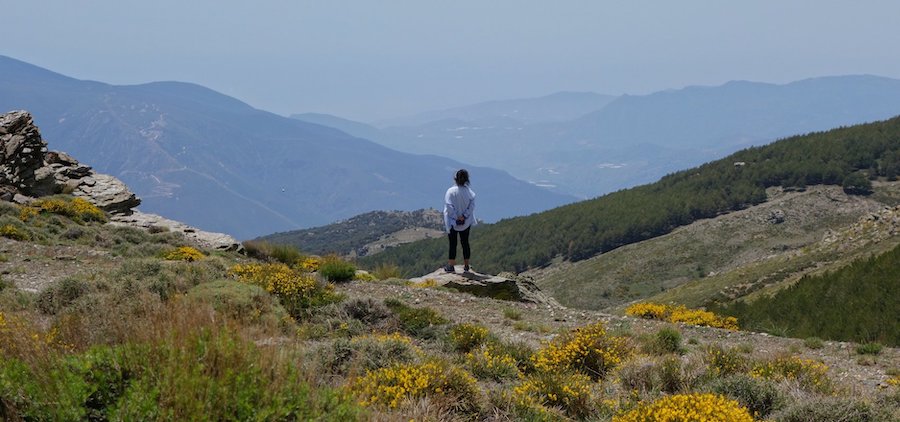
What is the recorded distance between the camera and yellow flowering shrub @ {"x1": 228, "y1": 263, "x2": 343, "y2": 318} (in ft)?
32.6

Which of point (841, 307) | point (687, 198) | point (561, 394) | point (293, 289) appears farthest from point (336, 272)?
point (687, 198)

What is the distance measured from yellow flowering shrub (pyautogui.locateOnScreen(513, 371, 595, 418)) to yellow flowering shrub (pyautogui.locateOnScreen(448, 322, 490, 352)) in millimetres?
2230

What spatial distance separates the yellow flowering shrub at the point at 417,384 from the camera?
16.1 ft

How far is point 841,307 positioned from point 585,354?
562 inches

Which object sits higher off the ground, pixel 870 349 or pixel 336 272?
pixel 336 272

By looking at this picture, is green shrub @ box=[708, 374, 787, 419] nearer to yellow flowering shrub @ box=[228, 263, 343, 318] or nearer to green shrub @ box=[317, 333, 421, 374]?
green shrub @ box=[317, 333, 421, 374]

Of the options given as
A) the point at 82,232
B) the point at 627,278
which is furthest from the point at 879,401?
the point at 627,278

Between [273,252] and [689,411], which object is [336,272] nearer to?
[273,252]

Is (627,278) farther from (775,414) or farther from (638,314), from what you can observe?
(775,414)

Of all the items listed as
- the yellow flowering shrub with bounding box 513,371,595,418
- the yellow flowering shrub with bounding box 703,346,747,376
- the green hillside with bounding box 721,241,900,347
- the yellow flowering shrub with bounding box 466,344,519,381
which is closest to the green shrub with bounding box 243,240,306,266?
the yellow flowering shrub with bounding box 466,344,519,381

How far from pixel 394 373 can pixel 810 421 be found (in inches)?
156

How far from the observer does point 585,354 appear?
754 cm

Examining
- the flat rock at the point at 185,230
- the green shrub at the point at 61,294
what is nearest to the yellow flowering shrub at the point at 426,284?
the green shrub at the point at 61,294

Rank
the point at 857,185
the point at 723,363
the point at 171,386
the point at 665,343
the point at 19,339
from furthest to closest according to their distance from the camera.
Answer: the point at 857,185 → the point at 665,343 → the point at 723,363 → the point at 19,339 → the point at 171,386
